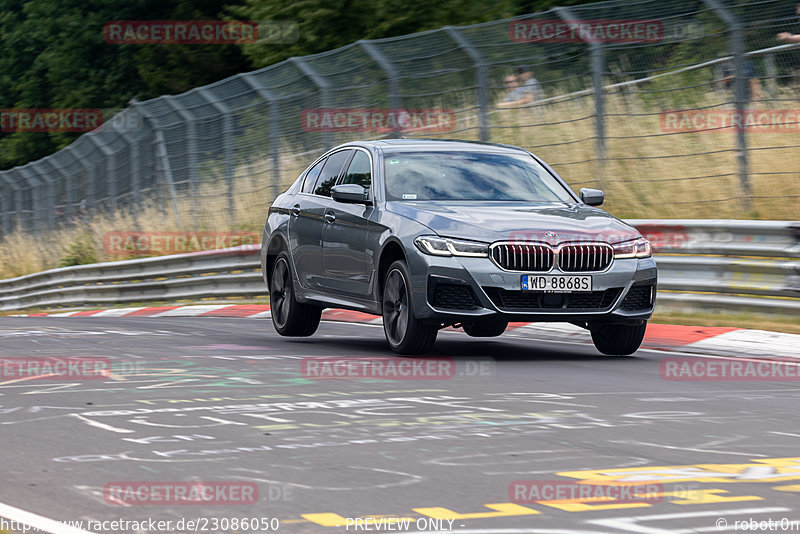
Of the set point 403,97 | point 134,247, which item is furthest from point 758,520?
point 134,247

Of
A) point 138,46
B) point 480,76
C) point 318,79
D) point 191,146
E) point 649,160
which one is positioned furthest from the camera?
point 138,46

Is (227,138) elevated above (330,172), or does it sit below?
above

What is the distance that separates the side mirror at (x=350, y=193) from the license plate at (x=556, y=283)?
1692mm

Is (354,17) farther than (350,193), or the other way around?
(354,17)

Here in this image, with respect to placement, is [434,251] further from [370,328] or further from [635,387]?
[370,328]

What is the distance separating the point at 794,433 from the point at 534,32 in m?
10.3

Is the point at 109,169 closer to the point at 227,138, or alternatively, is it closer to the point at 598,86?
the point at 227,138

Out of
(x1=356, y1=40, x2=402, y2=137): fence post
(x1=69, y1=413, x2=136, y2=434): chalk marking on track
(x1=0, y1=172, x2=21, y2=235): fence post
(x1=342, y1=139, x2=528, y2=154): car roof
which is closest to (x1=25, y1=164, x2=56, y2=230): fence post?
(x1=0, y1=172, x2=21, y2=235): fence post

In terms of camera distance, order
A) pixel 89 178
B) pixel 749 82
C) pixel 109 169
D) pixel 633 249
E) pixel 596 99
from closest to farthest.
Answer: pixel 633 249 → pixel 749 82 → pixel 596 99 → pixel 109 169 → pixel 89 178

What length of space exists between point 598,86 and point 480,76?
6.04 ft

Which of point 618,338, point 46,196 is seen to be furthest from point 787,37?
point 46,196

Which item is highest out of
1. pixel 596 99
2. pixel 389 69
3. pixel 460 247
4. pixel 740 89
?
pixel 389 69

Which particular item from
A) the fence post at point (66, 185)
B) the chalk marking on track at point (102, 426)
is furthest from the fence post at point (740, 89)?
the fence post at point (66, 185)

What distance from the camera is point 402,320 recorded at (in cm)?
1020
